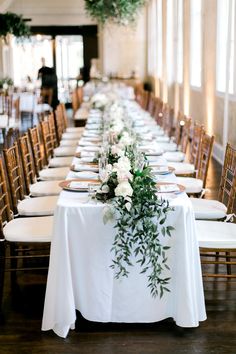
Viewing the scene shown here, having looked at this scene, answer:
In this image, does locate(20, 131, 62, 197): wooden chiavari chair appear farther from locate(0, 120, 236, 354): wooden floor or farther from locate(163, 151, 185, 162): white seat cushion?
locate(163, 151, 185, 162): white seat cushion

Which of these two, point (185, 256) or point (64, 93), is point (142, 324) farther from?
point (64, 93)

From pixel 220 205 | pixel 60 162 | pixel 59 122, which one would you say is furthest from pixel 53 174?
pixel 59 122

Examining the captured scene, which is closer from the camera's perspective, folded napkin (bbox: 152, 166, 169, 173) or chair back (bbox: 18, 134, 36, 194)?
folded napkin (bbox: 152, 166, 169, 173)

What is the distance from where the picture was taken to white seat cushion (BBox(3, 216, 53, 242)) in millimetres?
3363

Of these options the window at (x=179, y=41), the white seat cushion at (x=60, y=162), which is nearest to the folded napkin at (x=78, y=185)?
the white seat cushion at (x=60, y=162)

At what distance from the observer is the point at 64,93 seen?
797 inches

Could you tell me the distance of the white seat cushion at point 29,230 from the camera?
336cm

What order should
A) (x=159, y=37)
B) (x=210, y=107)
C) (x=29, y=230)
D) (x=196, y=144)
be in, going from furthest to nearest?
(x=159, y=37)
(x=210, y=107)
(x=196, y=144)
(x=29, y=230)

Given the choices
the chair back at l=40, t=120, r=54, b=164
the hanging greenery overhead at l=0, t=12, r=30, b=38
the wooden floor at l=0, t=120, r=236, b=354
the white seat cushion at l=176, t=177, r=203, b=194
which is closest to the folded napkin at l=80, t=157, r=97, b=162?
the white seat cushion at l=176, t=177, r=203, b=194

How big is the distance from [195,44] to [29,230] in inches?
318

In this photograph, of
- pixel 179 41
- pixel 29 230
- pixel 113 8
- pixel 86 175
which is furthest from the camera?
pixel 179 41

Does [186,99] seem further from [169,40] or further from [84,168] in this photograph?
[84,168]

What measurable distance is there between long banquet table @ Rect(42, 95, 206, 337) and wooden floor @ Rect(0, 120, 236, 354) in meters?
0.07

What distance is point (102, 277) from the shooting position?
3047 millimetres
